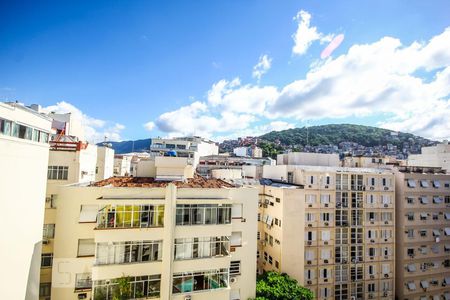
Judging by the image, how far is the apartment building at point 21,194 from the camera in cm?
1226

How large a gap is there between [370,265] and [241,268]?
21786mm

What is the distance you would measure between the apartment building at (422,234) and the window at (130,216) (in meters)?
33.8

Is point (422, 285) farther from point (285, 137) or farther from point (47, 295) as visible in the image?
point (285, 137)

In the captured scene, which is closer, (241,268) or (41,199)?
(41,199)

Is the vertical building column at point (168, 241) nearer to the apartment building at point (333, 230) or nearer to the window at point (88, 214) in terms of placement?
the window at point (88, 214)

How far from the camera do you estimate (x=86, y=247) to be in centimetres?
1873

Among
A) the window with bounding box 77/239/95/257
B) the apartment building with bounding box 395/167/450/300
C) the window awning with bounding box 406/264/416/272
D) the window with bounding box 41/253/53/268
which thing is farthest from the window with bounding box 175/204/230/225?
the window awning with bounding box 406/264/416/272

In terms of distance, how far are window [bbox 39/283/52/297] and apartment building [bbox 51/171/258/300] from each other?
2.19 m

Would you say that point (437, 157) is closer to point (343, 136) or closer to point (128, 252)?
point (128, 252)

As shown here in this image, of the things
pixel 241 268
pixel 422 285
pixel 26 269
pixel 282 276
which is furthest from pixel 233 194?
pixel 422 285

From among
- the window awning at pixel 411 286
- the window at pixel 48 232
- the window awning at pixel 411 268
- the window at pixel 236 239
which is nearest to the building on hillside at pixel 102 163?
the window at pixel 48 232

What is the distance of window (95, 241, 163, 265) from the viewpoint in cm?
1798

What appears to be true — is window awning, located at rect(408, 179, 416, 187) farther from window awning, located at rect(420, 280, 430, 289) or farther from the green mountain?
the green mountain

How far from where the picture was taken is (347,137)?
136 m
